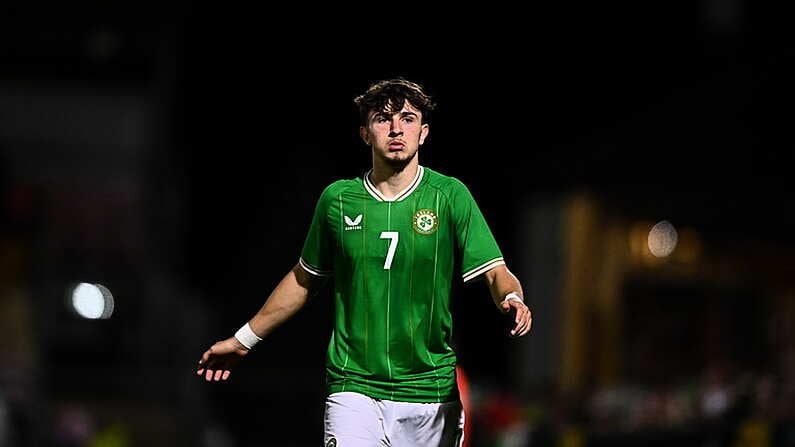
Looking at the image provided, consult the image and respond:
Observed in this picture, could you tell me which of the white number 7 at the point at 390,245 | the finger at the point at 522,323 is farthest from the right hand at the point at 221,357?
the finger at the point at 522,323

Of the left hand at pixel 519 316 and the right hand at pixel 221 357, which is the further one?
the right hand at pixel 221 357

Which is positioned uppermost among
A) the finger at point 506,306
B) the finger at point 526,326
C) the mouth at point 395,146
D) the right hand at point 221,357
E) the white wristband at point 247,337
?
the mouth at point 395,146

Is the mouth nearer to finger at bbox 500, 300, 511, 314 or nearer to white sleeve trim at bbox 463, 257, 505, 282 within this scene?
white sleeve trim at bbox 463, 257, 505, 282

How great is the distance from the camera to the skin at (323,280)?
6.60 meters

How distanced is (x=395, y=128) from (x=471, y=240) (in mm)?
618

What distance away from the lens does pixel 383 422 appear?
6.75m

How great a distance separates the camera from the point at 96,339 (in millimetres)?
22797

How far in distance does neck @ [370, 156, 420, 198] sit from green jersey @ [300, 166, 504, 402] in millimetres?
26

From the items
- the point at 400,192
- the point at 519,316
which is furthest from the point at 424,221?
the point at 519,316

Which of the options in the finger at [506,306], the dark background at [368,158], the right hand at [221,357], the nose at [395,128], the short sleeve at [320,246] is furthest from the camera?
the dark background at [368,158]

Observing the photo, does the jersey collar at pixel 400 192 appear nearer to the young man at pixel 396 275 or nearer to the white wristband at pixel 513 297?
the young man at pixel 396 275

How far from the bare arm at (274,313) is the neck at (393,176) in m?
0.55

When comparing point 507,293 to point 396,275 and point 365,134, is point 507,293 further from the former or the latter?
point 365,134

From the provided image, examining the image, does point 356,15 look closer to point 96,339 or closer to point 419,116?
point 96,339
